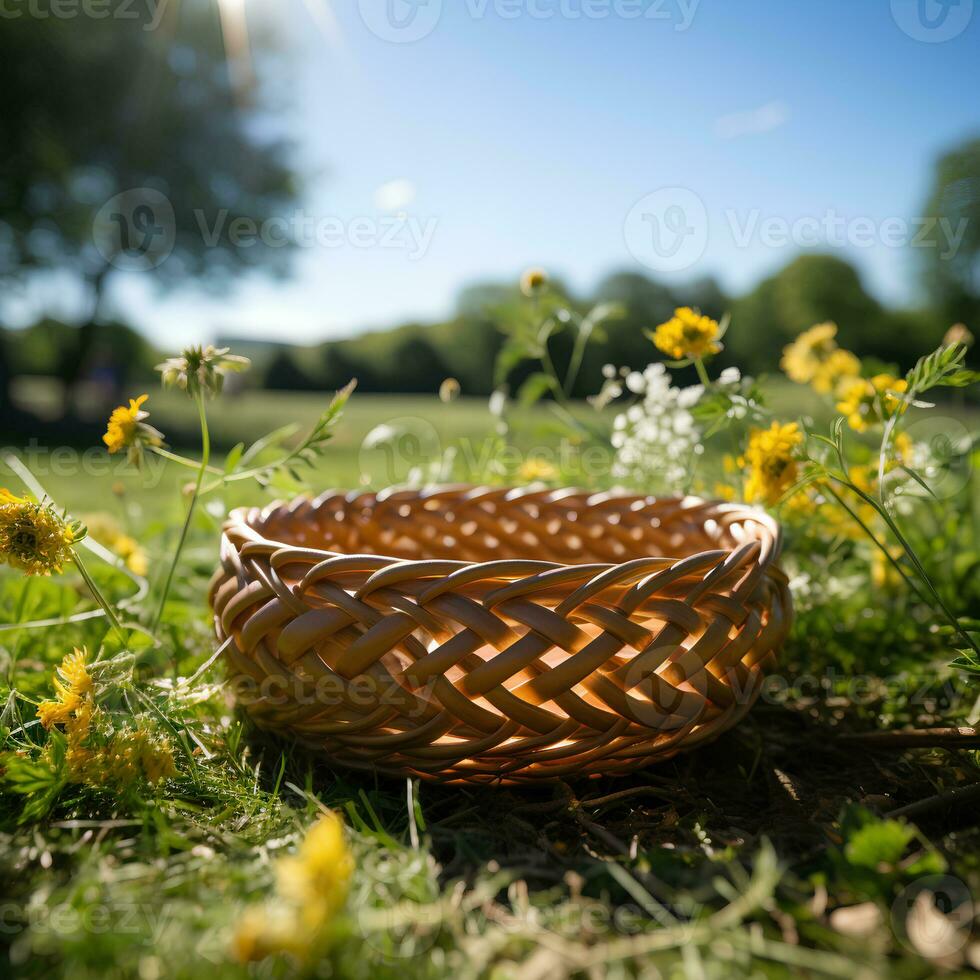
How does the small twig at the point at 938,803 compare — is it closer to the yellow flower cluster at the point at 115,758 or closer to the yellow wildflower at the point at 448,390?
the yellow flower cluster at the point at 115,758

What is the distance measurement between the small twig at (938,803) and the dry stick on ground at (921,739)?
12cm

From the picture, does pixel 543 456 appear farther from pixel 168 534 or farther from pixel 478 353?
pixel 478 353

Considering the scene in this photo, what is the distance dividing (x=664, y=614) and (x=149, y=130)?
1077cm

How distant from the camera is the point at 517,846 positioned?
769 millimetres

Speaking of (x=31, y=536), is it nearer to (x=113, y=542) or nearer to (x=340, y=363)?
(x=113, y=542)

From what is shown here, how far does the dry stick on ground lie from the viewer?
2.91ft

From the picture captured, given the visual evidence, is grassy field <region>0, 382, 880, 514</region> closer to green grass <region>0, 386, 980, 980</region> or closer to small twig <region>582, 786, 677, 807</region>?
green grass <region>0, 386, 980, 980</region>

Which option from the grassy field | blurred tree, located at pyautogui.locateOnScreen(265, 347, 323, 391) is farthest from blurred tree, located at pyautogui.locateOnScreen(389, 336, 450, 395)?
the grassy field

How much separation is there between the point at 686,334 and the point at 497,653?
61 centimetres

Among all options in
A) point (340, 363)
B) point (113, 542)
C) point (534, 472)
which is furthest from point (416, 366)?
point (113, 542)

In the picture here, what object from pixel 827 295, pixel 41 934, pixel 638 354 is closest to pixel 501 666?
pixel 41 934

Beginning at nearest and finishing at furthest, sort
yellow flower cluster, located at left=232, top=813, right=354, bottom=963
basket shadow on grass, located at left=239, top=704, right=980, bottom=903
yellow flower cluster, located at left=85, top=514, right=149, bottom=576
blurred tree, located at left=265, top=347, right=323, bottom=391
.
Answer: yellow flower cluster, located at left=232, top=813, right=354, bottom=963, basket shadow on grass, located at left=239, top=704, right=980, bottom=903, yellow flower cluster, located at left=85, top=514, right=149, bottom=576, blurred tree, located at left=265, top=347, right=323, bottom=391

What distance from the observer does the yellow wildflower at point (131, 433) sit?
3.10 feet

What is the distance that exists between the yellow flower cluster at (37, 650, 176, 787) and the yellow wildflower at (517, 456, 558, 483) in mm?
1057
